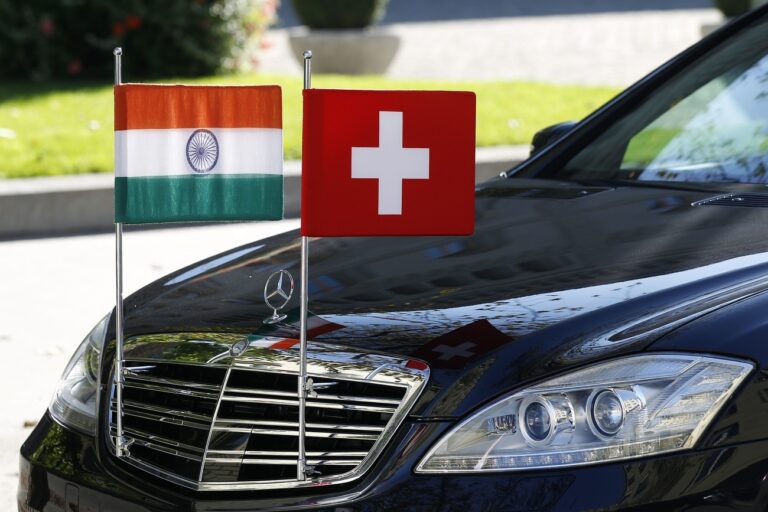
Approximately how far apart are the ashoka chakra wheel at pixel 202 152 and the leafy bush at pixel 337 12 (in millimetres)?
14177

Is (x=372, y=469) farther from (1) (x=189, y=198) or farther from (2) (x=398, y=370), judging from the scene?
(1) (x=189, y=198)

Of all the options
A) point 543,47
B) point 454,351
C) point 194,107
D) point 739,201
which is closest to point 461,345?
point 454,351

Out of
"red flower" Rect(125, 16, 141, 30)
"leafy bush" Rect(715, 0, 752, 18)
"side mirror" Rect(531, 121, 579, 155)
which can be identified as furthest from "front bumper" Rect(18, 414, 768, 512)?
"leafy bush" Rect(715, 0, 752, 18)

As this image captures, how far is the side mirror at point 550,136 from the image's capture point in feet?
13.5

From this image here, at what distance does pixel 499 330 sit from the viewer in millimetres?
2533

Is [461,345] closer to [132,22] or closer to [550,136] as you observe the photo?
[550,136]

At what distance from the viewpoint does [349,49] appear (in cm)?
1664

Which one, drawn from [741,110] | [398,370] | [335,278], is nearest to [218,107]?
[335,278]

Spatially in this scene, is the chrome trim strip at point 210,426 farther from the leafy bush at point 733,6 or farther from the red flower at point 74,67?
the leafy bush at point 733,6

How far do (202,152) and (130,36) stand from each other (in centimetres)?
1116

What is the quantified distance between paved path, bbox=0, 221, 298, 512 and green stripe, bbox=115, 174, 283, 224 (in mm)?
1793

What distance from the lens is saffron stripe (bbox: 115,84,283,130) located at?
2.79 metres

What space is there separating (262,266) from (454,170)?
0.84 m

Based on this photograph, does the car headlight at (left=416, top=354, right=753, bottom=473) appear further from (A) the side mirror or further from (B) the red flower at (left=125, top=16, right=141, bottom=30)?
(B) the red flower at (left=125, top=16, right=141, bottom=30)
